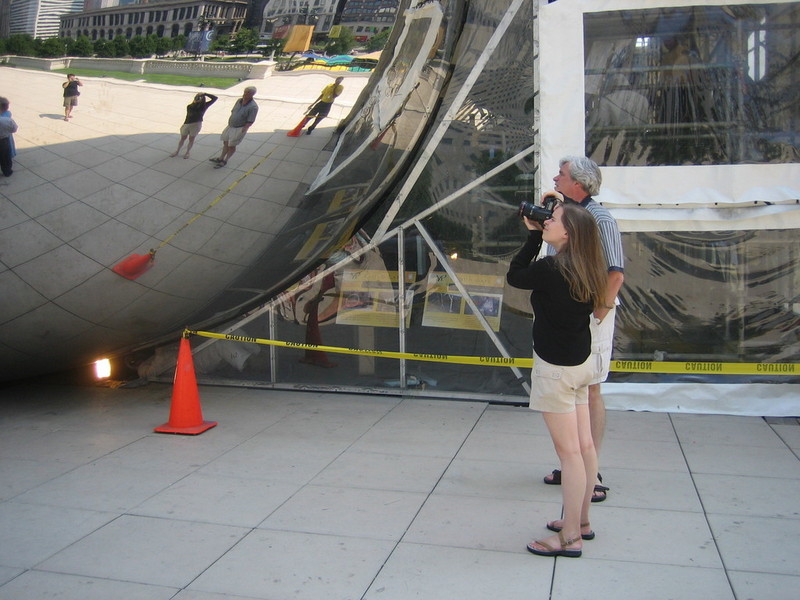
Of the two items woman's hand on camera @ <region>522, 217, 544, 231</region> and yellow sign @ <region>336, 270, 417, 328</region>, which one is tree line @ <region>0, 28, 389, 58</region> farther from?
woman's hand on camera @ <region>522, 217, 544, 231</region>

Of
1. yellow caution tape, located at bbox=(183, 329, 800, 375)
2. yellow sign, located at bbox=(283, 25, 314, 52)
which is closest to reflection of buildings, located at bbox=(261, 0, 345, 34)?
yellow sign, located at bbox=(283, 25, 314, 52)

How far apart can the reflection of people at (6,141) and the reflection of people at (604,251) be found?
9.98 ft

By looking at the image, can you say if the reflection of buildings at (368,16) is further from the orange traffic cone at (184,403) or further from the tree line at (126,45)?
the orange traffic cone at (184,403)

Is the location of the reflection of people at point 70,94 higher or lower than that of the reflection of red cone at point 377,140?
higher

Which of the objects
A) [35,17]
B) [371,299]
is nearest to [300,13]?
[35,17]

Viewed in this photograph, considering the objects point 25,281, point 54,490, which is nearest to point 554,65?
point 25,281

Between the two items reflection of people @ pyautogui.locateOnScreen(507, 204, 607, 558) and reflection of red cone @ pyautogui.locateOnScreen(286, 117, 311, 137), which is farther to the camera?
reflection of red cone @ pyautogui.locateOnScreen(286, 117, 311, 137)

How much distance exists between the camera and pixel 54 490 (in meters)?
4.38

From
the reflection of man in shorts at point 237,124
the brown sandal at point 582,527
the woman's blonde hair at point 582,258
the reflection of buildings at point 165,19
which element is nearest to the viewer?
the woman's blonde hair at point 582,258

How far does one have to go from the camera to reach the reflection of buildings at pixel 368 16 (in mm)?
5184

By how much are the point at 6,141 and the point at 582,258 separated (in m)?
3.28

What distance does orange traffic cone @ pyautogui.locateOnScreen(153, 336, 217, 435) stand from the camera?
17.8 ft

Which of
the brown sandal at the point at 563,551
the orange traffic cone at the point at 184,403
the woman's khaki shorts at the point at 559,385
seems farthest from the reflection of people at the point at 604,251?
the orange traffic cone at the point at 184,403

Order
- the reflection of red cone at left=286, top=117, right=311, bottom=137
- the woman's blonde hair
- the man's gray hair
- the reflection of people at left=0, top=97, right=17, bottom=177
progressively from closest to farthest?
the woman's blonde hair, the man's gray hair, the reflection of people at left=0, top=97, right=17, bottom=177, the reflection of red cone at left=286, top=117, right=311, bottom=137
